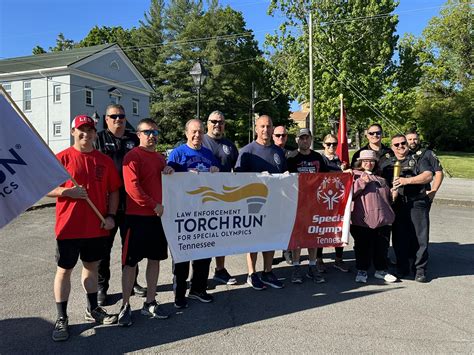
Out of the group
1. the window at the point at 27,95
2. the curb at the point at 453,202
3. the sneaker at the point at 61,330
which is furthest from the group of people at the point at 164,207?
the window at the point at 27,95

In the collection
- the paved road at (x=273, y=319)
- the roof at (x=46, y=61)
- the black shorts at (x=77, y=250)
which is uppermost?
the roof at (x=46, y=61)

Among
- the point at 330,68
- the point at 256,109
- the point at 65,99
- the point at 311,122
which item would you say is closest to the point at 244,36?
the point at 256,109

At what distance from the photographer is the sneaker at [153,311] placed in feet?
14.0

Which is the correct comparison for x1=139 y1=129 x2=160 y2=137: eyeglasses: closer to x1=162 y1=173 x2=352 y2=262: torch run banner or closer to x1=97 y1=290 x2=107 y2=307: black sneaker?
x1=162 y1=173 x2=352 y2=262: torch run banner

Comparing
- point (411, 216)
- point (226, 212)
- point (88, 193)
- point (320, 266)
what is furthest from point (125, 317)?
point (411, 216)

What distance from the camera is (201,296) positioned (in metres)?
4.80

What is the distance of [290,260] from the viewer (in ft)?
21.5

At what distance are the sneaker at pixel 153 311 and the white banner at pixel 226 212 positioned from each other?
55 centimetres

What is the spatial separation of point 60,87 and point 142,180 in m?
31.6

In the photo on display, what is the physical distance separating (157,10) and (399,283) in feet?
182

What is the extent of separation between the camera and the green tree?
31453mm

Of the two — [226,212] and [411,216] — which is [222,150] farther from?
[411,216]

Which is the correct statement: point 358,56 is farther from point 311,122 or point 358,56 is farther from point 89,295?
point 89,295

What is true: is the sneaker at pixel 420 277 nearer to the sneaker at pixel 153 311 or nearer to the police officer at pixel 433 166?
the police officer at pixel 433 166
